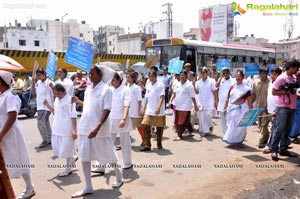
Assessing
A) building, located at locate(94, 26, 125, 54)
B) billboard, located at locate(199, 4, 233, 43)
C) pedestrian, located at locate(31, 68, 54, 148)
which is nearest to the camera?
pedestrian, located at locate(31, 68, 54, 148)

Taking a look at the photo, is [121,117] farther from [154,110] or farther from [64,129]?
[154,110]

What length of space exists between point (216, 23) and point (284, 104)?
4520cm

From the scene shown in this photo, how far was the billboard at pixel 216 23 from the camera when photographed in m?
47.1

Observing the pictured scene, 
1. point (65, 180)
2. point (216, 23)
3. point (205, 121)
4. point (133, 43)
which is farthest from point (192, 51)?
point (133, 43)

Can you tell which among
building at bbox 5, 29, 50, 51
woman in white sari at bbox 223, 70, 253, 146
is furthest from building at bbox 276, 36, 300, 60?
woman in white sari at bbox 223, 70, 253, 146

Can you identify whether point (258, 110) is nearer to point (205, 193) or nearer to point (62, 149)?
point (205, 193)

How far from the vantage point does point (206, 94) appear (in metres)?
8.34

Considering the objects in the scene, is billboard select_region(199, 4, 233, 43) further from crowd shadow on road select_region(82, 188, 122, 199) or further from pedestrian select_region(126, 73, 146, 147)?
crowd shadow on road select_region(82, 188, 122, 199)

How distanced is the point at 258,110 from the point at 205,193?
94.8 inches

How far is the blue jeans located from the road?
0.34 meters

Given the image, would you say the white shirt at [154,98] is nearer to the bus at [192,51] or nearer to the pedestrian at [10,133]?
the pedestrian at [10,133]

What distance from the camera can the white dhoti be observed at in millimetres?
7965

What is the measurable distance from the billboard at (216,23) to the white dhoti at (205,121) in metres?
41.6

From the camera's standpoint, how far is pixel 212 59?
1705cm
